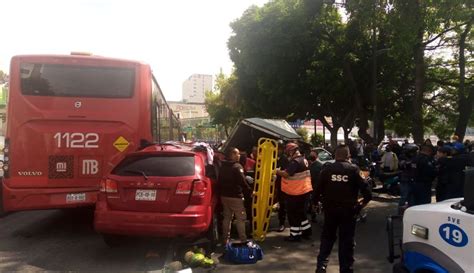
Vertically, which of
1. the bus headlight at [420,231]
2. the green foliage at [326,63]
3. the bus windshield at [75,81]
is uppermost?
the green foliage at [326,63]

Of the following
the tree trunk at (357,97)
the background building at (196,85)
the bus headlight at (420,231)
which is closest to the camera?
the bus headlight at (420,231)

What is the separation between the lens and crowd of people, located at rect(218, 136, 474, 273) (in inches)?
227

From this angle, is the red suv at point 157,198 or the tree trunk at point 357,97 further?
the tree trunk at point 357,97

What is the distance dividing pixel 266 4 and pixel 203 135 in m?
73.3

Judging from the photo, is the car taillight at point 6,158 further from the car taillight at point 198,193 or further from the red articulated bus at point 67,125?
the car taillight at point 198,193

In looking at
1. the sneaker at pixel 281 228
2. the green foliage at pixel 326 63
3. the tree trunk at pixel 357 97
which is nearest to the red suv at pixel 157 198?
the sneaker at pixel 281 228

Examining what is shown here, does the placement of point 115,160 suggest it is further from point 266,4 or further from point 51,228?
point 266,4

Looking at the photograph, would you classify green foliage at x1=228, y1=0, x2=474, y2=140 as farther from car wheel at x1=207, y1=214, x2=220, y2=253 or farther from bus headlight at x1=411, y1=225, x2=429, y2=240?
bus headlight at x1=411, y1=225, x2=429, y2=240

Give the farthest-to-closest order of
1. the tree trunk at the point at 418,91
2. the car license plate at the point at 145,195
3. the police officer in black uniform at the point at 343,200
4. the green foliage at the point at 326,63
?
the green foliage at the point at 326,63 → the tree trunk at the point at 418,91 → the car license plate at the point at 145,195 → the police officer in black uniform at the point at 343,200

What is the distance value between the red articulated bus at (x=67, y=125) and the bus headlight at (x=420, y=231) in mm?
5674

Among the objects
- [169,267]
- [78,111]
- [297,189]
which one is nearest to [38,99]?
[78,111]

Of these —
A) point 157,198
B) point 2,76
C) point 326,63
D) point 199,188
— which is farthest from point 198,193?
point 2,76

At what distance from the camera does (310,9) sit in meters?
24.5

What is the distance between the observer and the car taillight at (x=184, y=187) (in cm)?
682
